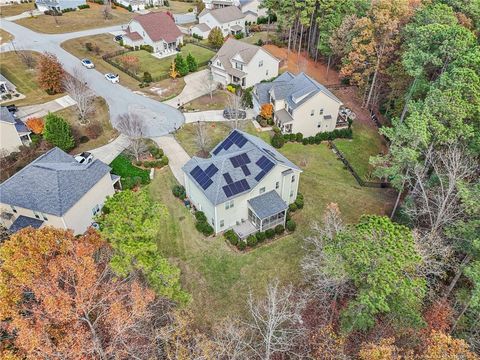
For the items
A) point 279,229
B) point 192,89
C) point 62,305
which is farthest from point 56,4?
point 62,305

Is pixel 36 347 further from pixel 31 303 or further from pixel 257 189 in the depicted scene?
pixel 257 189

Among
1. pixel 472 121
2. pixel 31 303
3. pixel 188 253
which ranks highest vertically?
pixel 472 121

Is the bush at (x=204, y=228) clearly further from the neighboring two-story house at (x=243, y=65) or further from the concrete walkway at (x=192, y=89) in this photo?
the neighboring two-story house at (x=243, y=65)

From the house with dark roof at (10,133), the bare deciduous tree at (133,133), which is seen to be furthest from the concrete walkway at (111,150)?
the house with dark roof at (10,133)

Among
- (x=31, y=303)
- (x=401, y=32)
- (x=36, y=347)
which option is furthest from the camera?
(x=401, y=32)

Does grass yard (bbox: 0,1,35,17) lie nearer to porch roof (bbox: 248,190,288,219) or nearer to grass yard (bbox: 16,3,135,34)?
grass yard (bbox: 16,3,135,34)

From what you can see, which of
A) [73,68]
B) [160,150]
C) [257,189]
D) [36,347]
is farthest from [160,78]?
[36,347]

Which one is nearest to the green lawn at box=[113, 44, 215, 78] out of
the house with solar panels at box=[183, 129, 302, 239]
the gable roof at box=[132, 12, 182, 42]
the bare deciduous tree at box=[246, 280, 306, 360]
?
the gable roof at box=[132, 12, 182, 42]
